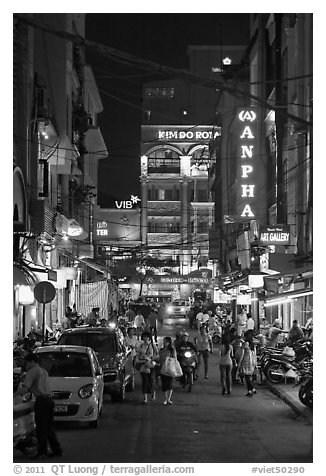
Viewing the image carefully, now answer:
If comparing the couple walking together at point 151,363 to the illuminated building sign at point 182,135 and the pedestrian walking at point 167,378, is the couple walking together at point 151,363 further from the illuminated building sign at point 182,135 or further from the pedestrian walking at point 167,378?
the illuminated building sign at point 182,135

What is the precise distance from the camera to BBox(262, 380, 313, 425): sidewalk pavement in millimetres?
18969

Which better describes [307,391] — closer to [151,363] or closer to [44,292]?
[151,363]

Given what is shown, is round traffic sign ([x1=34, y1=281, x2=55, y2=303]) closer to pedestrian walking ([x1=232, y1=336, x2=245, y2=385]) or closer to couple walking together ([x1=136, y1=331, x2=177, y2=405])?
couple walking together ([x1=136, y1=331, x2=177, y2=405])

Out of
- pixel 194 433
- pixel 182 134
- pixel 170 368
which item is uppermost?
pixel 182 134

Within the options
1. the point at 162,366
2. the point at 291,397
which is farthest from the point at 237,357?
the point at 162,366

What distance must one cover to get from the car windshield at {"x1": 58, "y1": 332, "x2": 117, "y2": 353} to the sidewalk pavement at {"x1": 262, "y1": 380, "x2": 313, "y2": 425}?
4.69 meters

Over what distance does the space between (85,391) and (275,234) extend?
19331 millimetres

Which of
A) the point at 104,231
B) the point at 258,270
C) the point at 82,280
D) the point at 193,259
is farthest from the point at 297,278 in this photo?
the point at 193,259

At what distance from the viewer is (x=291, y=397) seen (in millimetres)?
21875

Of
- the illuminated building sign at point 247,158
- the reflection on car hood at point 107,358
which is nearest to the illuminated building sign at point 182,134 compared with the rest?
the illuminated building sign at point 247,158

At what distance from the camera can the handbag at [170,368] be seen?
854 inches

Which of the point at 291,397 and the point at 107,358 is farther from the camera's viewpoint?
the point at 107,358

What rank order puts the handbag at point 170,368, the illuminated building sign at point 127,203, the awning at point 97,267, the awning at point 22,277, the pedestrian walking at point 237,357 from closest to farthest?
the handbag at point 170,368
the pedestrian walking at point 237,357
the awning at point 22,277
the awning at point 97,267
the illuminated building sign at point 127,203

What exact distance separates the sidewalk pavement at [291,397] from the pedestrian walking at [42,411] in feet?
20.6
